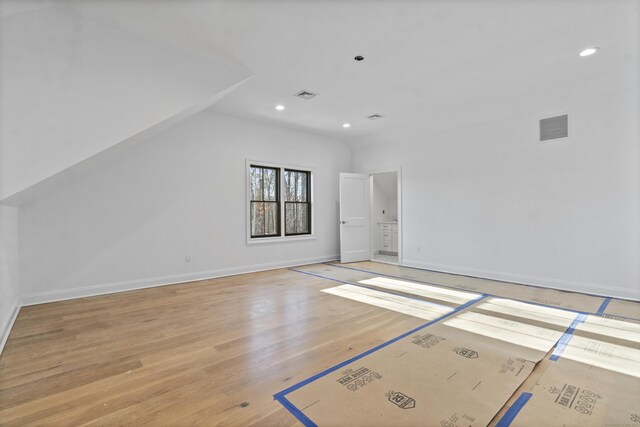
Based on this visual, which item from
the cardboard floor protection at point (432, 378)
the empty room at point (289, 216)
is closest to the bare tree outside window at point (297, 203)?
the empty room at point (289, 216)

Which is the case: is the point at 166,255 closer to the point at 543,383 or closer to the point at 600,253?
the point at 543,383

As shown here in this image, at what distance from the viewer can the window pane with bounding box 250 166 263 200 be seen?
5.86 meters

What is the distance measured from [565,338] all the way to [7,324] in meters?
5.19

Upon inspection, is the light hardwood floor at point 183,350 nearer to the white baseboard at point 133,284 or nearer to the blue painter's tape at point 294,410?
the blue painter's tape at point 294,410

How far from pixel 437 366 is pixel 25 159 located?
361 cm

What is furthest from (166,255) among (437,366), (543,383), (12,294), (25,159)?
(543,383)

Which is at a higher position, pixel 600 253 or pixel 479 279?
pixel 600 253

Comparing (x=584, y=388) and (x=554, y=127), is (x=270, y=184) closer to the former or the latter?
(x=554, y=127)

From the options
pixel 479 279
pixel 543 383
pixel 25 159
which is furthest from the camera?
pixel 479 279

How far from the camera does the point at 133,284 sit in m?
4.44

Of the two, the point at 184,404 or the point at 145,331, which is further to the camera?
the point at 145,331

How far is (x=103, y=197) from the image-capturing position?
4223 mm

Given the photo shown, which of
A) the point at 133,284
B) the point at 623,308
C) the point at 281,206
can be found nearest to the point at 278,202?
the point at 281,206

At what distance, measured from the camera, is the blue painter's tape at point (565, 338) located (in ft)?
7.80
